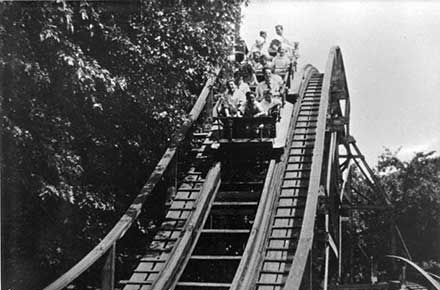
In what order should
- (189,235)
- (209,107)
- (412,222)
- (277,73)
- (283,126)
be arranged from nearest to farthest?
(189,235) < (283,126) < (277,73) < (209,107) < (412,222)

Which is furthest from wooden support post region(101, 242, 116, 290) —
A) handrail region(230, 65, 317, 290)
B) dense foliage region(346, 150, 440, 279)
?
dense foliage region(346, 150, 440, 279)

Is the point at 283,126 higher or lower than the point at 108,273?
higher

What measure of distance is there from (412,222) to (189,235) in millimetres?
12771

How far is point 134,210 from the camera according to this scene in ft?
29.4

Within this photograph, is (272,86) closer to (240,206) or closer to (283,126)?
(283,126)

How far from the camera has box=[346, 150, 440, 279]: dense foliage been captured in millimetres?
19484

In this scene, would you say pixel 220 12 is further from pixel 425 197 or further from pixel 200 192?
pixel 425 197

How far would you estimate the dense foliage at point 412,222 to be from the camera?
63.9ft

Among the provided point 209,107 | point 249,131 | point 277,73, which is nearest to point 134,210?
point 249,131

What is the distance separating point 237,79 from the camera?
1166 centimetres

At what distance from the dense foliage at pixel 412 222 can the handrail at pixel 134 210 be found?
8283 mm

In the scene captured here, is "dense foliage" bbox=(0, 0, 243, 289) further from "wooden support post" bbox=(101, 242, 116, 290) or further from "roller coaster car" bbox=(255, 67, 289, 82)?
"wooden support post" bbox=(101, 242, 116, 290)

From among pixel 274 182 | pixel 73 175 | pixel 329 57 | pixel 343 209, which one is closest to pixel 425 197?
pixel 343 209

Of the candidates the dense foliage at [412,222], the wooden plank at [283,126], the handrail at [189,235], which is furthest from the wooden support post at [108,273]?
the dense foliage at [412,222]
